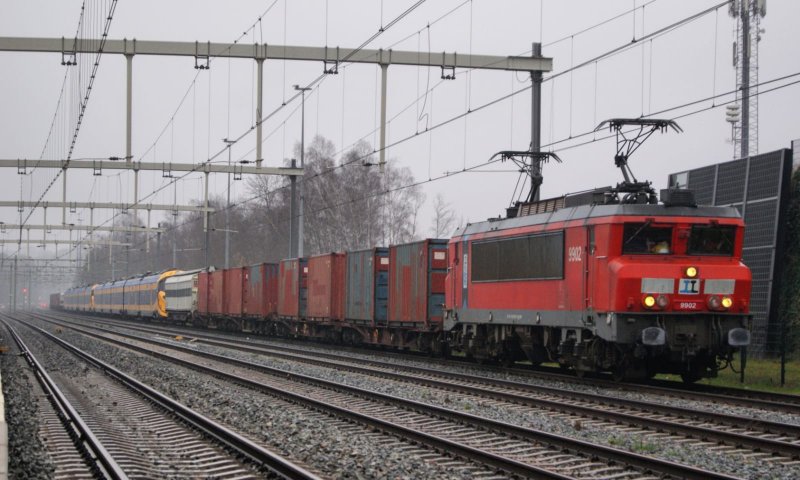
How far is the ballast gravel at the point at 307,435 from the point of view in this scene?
31.7ft

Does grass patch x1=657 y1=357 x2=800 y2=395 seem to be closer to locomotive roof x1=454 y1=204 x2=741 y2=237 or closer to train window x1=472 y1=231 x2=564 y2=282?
locomotive roof x1=454 y1=204 x2=741 y2=237

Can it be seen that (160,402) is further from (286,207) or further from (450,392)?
(286,207)

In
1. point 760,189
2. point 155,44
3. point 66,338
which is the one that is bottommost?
point 66,338

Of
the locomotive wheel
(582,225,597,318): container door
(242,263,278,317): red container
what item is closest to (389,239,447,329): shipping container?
(582,225,597,318): container door

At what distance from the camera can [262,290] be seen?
4275 centimetres

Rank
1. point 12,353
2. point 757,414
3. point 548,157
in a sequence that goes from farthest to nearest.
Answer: point 12,353, point 548,157, point 757,414

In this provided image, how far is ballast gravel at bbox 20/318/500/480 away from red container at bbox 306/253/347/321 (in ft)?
41.7

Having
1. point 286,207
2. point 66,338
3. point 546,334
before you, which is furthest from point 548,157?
point 286,207

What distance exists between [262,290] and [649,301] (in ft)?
94.0

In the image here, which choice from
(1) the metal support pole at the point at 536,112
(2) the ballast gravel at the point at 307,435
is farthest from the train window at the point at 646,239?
(2) the ballast gravel at the point at 307,435

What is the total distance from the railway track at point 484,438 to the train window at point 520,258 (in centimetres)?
440

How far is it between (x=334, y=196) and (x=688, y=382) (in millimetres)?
52076

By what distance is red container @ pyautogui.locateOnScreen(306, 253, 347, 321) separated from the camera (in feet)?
108

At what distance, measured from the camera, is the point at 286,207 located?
76125mm
